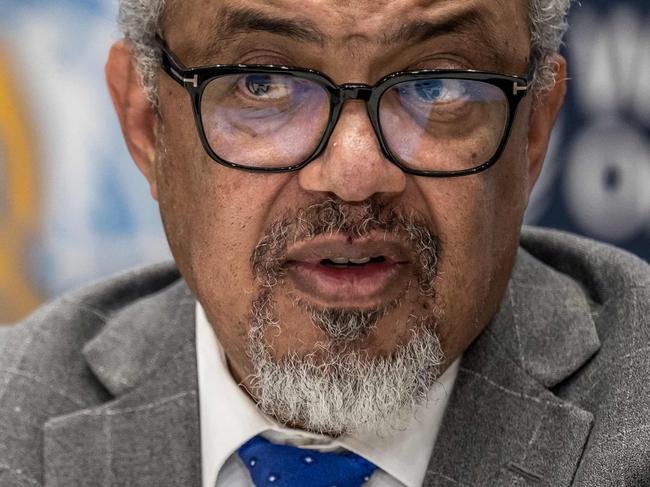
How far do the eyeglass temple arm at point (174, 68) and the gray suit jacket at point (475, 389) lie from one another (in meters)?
0.53

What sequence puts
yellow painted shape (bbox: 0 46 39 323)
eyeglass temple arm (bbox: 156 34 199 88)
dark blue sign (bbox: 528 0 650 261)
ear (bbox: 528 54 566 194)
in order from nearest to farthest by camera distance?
eyeglass temple arm (bbox: 156 34 199 88), ear (bbox: 528 54 566 194), dark blue sign (bbox: 528 0 650 261), yellow painted shape (bbox: 0 46 39 323)

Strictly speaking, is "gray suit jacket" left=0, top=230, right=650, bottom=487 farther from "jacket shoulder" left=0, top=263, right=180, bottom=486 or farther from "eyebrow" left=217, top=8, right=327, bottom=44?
"eyebrow" left=217, top=8, right=327, bottom=44

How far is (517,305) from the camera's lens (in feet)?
6.35

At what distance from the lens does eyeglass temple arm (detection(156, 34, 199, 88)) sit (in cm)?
167

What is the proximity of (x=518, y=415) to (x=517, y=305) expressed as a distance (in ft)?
0.81

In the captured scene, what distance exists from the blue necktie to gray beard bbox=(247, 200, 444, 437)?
78 mm

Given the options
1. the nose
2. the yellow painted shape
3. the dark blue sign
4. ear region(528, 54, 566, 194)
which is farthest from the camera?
the yellow painted shape

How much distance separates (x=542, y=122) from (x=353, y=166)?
18.8 inches

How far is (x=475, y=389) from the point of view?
1808 mm

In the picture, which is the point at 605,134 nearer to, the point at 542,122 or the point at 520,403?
the point at 542,122

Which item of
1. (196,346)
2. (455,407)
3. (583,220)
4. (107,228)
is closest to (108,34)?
(107,228)

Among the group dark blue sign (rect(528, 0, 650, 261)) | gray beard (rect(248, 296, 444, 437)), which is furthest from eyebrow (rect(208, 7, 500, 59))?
dark blue sign (rect(528, 0, 650, 261))

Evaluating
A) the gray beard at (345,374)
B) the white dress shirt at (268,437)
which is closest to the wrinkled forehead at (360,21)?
the gray beard at (345,374)

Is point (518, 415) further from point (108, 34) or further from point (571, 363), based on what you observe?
point (108, 34)
